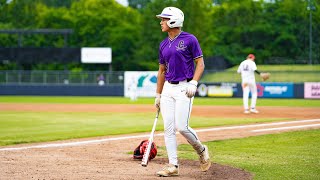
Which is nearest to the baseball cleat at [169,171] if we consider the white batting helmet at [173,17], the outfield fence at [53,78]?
the white batting helmet at [173,17]

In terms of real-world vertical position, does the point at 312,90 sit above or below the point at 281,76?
below

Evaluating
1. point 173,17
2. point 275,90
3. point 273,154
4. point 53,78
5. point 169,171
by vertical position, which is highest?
point 173,17

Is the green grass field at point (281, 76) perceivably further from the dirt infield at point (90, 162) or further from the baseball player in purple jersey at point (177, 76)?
the baseball player in purple jersey at point (177, 76)

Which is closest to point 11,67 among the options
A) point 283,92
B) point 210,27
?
point 210,27

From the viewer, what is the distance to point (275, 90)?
44.7 metres

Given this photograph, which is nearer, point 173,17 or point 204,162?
point 173,17

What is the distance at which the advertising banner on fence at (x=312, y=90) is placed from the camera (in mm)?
42938

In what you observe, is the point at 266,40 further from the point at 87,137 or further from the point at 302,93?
the point at 87,137

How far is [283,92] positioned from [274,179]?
36936mm

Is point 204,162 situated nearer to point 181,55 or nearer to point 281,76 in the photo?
point 181,55

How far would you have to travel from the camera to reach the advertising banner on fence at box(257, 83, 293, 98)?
44406mm

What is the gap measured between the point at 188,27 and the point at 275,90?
23.6 metres

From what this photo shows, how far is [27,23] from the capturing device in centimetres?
8206

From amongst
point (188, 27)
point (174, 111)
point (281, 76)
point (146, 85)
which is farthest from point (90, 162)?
point (188, 27)
